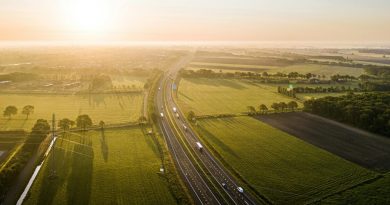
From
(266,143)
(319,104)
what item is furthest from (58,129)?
(319,104)

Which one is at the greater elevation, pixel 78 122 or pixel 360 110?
pixel 360 110

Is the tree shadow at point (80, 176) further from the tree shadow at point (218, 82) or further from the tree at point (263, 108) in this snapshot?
the tree shadow at point (218, 82)

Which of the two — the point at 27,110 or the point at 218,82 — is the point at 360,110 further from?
the point at 27,110

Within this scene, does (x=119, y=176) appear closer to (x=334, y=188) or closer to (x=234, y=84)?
(x=334, y=188)

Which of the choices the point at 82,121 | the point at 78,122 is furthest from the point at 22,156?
the point at 82,121

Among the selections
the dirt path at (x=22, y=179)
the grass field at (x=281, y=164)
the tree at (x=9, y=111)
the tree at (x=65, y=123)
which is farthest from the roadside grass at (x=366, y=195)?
the tree at (x=9, y=111)
